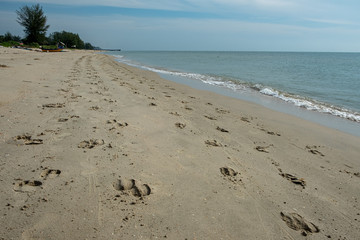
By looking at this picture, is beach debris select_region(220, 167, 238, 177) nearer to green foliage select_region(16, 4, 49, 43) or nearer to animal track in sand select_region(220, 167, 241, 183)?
animal track in sand select_region(220, 167, 241, 183)

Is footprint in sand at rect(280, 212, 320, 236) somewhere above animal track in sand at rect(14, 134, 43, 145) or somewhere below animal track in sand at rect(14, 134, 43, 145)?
below

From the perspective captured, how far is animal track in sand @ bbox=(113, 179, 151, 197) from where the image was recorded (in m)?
2.47

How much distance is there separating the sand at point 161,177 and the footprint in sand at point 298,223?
0.01 metres

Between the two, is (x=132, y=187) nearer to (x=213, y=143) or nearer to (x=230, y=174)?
(x=230, y=174)

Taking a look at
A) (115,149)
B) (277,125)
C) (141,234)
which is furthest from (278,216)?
(277,125)

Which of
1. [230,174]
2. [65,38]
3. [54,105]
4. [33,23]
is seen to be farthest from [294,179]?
[65,38]

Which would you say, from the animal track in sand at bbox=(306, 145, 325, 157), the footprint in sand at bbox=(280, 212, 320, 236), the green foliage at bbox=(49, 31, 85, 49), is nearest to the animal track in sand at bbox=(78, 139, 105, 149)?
the footprint in sand at bbox=(280, 212, 320, 236)

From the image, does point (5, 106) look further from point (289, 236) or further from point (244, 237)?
point (289, 236)

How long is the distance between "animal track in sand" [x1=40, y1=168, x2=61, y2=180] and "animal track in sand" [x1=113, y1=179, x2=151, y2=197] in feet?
2.28

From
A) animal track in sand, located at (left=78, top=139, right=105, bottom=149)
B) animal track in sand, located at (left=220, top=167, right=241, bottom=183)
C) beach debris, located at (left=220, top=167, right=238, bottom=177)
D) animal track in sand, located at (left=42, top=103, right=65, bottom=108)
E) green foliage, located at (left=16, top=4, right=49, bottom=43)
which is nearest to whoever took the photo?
animal track in sand, located at (left=220, top=167, right=241, bottom=183)

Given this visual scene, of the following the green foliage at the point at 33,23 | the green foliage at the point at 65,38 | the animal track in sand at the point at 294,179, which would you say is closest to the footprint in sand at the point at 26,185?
the animal track in sand at the point at 294,179

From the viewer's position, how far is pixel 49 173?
2.60m

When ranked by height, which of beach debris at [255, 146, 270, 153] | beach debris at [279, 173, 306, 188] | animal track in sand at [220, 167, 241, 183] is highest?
beach debris at [255, 146, 270, 153]

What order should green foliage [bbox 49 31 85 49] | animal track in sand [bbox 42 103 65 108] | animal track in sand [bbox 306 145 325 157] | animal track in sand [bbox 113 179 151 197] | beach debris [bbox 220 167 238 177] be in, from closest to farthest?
animal track in sand [bbox 113 179 151 197], beach debris [bbox 220 167 238 177], animal track in sand [bbox 306 145 325 157], animal track in sand [bbox 42 103 65 108], green foliage [bbox 49 31 85 49]
